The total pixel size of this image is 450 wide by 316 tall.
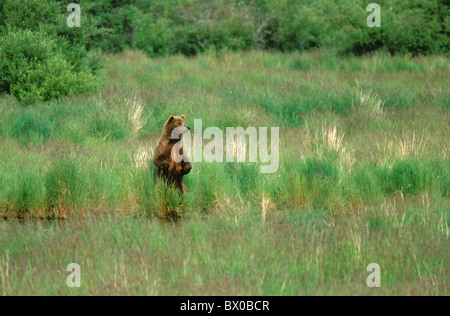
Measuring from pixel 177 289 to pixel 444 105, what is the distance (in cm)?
985

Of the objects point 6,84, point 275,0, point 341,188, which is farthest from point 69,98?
point 275,0

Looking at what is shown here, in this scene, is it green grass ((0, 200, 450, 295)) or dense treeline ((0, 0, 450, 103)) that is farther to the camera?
dense treeline ((0, 0, 450, 103))

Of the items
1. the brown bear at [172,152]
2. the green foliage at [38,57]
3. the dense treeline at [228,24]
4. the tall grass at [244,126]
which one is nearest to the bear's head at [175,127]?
the brown bear at [172,152]

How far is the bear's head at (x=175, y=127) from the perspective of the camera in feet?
23.4

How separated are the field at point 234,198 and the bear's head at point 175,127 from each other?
764mm

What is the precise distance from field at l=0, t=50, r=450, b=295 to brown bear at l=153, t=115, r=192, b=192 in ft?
0.89

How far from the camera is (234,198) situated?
23.7 ft

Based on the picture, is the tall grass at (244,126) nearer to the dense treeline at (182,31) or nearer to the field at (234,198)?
the field at (234,198)

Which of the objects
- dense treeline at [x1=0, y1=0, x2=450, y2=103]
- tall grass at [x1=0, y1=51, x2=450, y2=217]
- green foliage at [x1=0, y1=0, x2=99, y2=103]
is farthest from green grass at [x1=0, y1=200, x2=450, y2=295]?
dense treeline at [x1=0, y1=0, x2=450, y2=103]

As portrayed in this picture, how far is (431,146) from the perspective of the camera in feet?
31.0

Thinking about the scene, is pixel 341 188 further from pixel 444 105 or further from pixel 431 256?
pixel 444 105

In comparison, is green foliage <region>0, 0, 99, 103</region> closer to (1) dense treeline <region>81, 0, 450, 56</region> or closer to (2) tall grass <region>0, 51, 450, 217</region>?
(2) tall grass <region>0, 51, 450, 217</region>

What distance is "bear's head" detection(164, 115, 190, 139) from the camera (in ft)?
23.4
